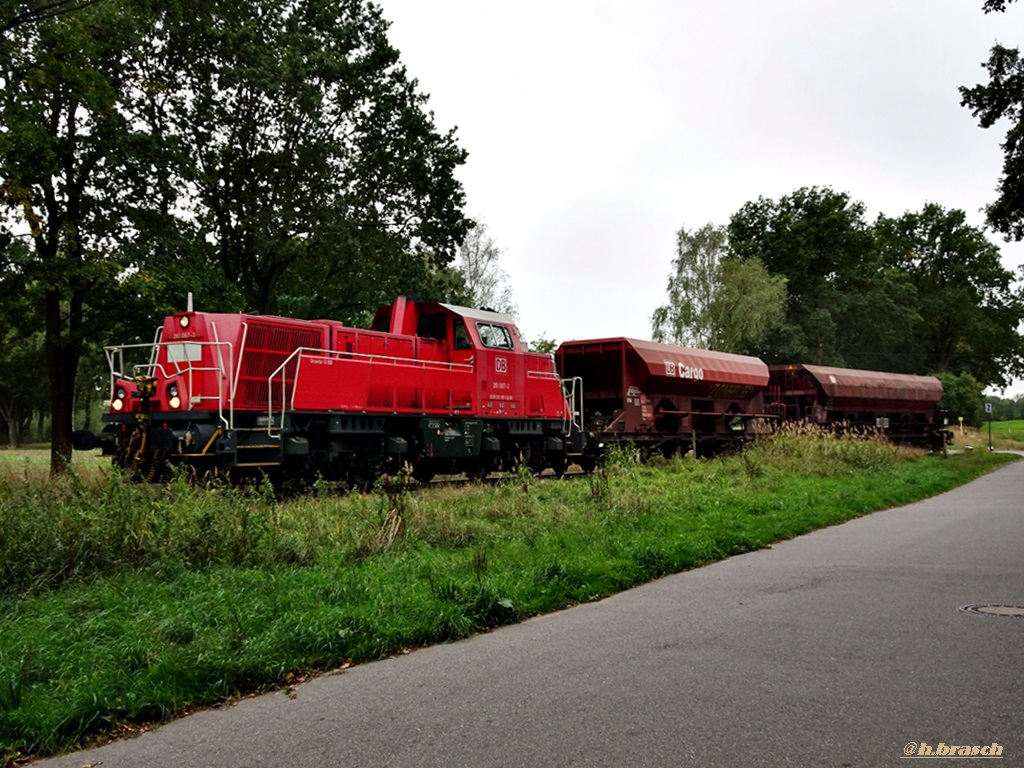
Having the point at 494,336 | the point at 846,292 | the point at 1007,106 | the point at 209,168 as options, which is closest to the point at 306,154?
the point at 209,168

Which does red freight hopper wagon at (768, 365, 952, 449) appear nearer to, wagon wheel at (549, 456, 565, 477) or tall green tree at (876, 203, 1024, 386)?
wagon wheel at (549, 456, 565, 477)

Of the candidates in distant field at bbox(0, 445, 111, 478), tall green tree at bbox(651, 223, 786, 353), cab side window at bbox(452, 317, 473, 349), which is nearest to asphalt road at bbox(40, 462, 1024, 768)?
distant field at bbox(0, 445, 111, 478)

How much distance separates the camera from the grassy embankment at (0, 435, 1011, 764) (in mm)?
5160

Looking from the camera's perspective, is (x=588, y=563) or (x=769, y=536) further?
(x=769, y=536)

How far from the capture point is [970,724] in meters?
4.43

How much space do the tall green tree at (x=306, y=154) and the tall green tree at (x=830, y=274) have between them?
39.8m

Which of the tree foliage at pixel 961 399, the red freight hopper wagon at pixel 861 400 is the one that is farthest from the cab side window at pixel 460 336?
the tree foliage at pixel 961 399

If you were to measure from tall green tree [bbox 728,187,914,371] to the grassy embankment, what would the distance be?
2102 inches

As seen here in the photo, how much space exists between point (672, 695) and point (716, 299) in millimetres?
51646

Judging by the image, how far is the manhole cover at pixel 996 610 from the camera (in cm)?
694

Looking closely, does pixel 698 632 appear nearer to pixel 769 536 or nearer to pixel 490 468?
pixel 769 536

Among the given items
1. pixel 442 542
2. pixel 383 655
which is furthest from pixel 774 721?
pixel 442 542

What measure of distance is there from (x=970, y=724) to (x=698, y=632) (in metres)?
2.24

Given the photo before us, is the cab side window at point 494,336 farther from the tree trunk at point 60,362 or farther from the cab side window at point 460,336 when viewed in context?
the tree trunk at point 60,362
